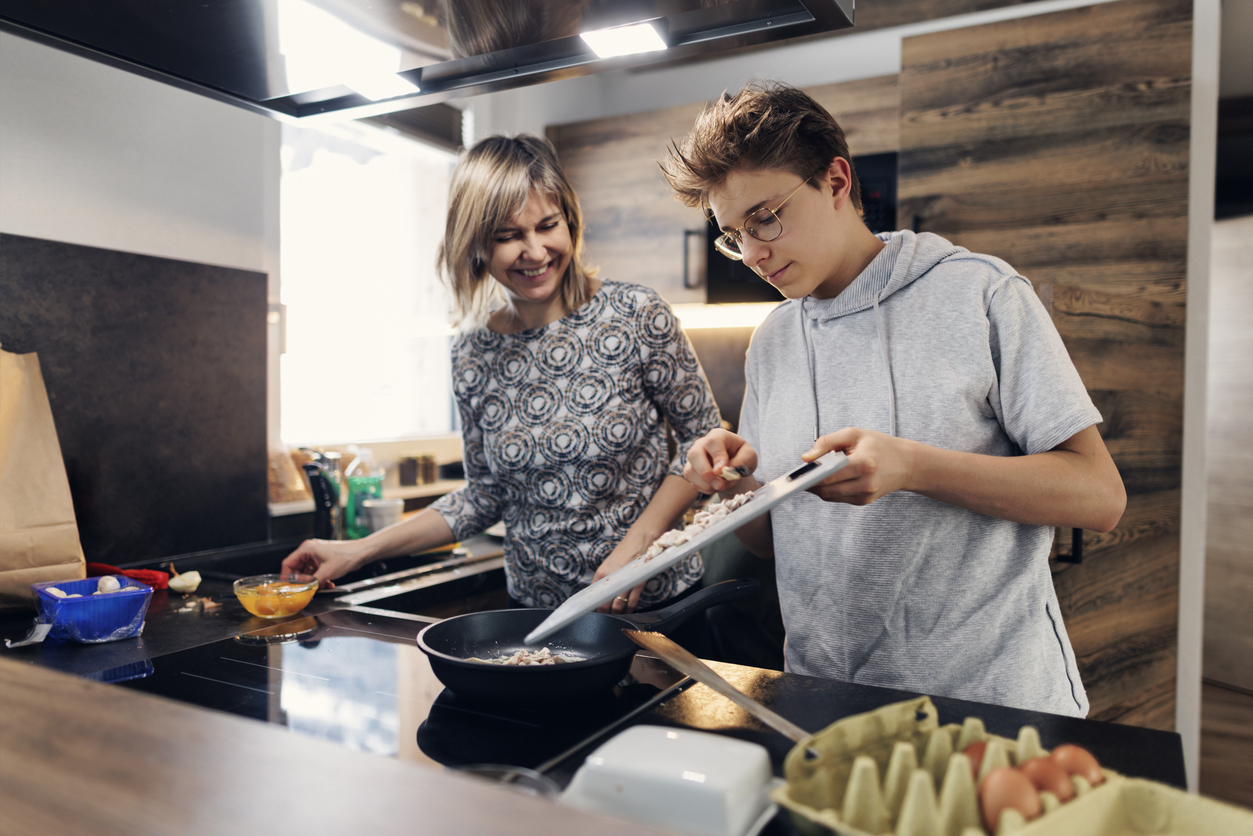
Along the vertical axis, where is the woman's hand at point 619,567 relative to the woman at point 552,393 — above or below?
below

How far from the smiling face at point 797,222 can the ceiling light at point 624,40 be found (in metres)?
0.21

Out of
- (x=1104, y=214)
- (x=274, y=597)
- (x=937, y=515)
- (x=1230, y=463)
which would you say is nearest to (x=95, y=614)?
(x=274, y=597)

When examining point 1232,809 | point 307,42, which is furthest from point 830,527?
point 307,42

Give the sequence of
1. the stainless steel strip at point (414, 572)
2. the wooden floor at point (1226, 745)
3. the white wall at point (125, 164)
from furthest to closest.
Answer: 1. the wooden floor at point (1226, 745)
2. the white wall at point (125, 164)
3. the stainless steel strip at point (414, 572)

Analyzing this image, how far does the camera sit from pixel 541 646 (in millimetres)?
1070

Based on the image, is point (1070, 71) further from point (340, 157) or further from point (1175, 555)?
point (340, 157)

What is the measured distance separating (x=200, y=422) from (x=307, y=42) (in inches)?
44.7

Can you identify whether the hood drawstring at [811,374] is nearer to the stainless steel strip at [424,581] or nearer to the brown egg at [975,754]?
the brown egg at [975,754]

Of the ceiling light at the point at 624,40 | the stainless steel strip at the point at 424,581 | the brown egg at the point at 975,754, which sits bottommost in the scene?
the stainless steel strip at the point at 424,581

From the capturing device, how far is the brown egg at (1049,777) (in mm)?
531

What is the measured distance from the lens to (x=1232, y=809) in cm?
49

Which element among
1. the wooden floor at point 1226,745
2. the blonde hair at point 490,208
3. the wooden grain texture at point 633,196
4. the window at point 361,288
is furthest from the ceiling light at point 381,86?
the wooden floor at point 1226,745

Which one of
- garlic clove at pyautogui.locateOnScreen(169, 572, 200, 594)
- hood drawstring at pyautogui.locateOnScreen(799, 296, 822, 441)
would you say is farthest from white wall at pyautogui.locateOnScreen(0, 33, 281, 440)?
hood drawstring at pyautogui.locateOnScreen(799, 296, 822, 441)

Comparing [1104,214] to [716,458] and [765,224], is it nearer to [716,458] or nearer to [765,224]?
[765,224]
